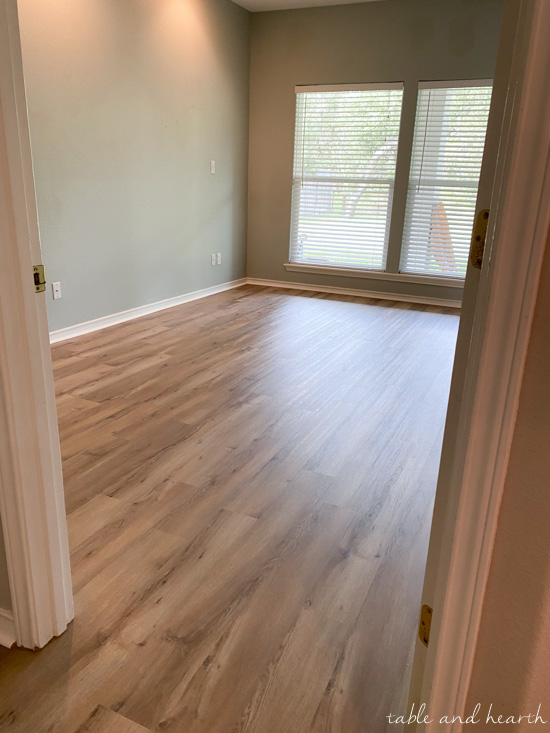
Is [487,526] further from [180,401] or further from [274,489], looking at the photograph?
[180,401]

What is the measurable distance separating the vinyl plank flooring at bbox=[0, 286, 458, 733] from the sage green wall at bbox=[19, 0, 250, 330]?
94 cm

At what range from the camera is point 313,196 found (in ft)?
19.1

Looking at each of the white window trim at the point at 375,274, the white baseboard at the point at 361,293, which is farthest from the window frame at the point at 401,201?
the white baseboard at the point at 361,293

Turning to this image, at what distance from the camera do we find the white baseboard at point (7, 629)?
1.31 metres

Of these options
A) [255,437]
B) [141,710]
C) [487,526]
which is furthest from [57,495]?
[255,437]

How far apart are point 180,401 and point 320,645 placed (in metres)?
1.72

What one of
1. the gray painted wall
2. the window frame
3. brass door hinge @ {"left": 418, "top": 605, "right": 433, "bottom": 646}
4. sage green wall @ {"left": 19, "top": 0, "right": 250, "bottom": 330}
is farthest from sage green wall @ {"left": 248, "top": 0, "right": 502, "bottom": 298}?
the gray painted wall

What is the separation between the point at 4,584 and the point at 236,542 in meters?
0.70

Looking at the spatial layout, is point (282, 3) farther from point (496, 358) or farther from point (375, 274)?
point (496, 358)

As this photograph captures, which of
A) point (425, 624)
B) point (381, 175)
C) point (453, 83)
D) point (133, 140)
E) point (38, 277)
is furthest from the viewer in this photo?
point (381, 175)

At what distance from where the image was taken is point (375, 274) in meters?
5.70

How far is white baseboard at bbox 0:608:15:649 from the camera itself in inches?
51.7

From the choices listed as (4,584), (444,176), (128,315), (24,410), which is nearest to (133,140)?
(128,315)

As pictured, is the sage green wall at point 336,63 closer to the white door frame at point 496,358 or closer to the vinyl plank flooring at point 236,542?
the vinyl plank flooring at point 236,542
